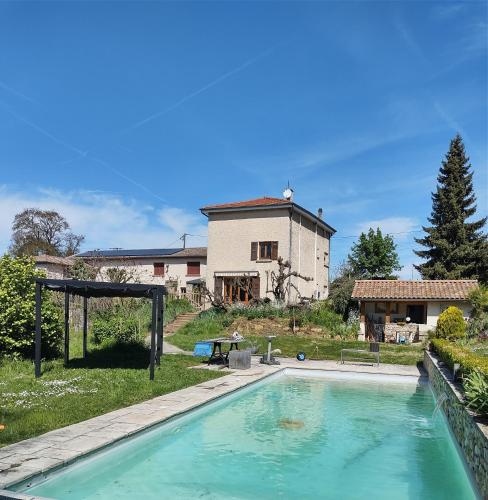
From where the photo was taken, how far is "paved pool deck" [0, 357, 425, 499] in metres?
5.32

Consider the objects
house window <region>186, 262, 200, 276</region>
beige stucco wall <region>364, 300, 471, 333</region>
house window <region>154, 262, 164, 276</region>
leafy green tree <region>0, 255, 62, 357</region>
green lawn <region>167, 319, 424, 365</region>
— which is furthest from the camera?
house window <region>154, 262, 164, 276</region>

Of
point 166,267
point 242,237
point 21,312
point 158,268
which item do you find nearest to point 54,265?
point 158,268

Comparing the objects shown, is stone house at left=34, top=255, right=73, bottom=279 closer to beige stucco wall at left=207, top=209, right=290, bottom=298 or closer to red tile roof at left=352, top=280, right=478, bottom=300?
beige stucco wall at left=207, top=209, right=290, bottom=298

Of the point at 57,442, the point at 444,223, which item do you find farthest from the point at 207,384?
the point at 444,223

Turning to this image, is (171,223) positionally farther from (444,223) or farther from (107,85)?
(107,85)

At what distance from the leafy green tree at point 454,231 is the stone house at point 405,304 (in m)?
9.37

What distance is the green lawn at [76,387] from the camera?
746cm

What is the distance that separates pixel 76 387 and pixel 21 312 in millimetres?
4141

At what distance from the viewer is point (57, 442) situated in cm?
630

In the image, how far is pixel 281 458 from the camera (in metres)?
7.21

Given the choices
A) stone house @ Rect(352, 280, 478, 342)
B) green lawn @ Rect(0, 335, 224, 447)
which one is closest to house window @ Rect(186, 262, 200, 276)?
stone house @ Rect(352, 280, 478, 342)

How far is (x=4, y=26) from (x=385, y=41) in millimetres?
11005

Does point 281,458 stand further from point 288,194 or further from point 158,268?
point 158,268

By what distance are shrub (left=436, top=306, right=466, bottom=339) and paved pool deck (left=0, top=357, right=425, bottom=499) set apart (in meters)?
9.62
